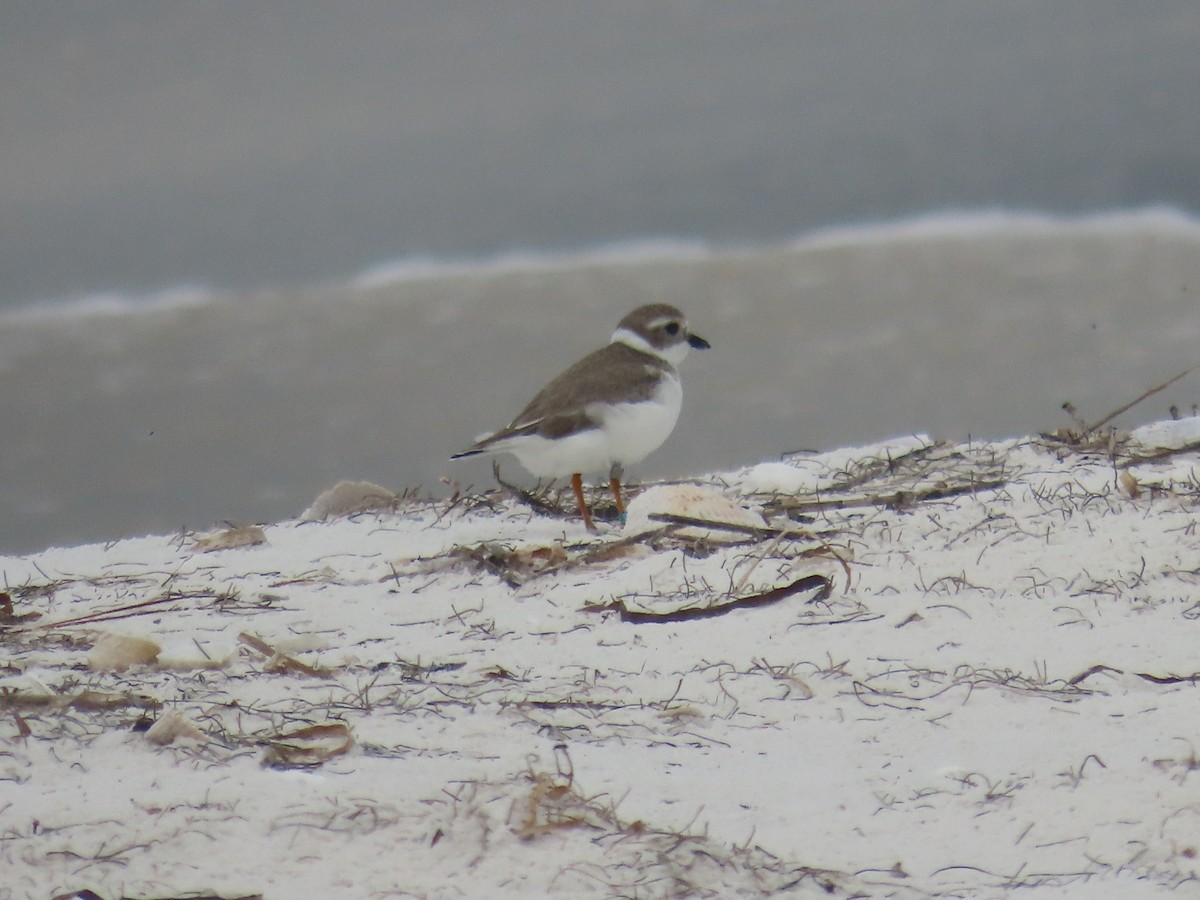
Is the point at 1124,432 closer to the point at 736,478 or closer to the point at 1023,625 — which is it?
the point at 736,478

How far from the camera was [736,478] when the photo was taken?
5.70 meters

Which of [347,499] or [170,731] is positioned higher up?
[347,499]

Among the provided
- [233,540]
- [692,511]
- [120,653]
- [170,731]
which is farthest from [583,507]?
[170,731]

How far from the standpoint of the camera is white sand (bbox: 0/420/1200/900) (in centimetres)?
233

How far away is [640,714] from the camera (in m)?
3.04

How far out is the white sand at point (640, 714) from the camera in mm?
2334

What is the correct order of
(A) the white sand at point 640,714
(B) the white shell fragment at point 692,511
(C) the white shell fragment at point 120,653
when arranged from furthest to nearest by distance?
1. (B) the white shell fragment at point 692,511
2. (C) the white shell fragment at point 120,653
3. (A) the white sand at point 640,714

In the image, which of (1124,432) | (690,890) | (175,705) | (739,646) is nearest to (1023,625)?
(739,646)

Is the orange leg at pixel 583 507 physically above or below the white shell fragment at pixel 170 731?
above

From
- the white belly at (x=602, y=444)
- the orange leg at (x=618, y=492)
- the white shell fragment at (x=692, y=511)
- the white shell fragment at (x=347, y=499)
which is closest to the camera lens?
the white shell fragment at (x=692, y=511)

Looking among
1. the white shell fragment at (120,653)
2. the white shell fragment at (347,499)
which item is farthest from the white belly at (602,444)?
the white shell fragment at (120,653)

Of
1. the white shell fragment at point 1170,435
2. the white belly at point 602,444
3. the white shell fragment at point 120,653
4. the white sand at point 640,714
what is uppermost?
the white belly at point 602,444

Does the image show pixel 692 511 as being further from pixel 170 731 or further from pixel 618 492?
pixel 170 731

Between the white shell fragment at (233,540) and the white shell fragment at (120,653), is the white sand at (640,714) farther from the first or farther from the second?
the white shell fragment at (233,540)
